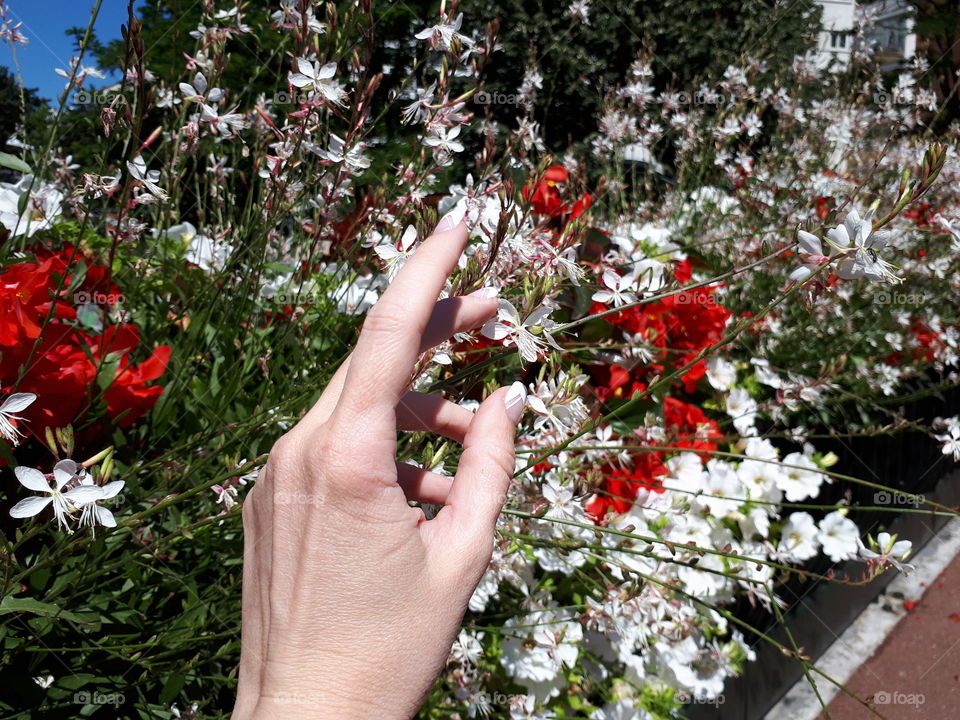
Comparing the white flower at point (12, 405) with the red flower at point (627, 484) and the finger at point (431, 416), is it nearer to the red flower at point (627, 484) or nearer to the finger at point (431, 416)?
the finger at point (431, 416)

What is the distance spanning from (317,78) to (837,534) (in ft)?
7.39

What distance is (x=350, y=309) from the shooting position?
1775mm

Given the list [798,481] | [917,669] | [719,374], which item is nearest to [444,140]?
[719,374]

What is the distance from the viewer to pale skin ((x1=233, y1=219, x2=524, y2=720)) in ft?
2.40

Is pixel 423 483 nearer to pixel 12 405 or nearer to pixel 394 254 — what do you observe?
pixel 394 254

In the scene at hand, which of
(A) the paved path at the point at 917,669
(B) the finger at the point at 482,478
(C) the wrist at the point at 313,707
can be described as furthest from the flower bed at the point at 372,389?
(A) the paved path at the point at 917,669

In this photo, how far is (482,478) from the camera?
82cm

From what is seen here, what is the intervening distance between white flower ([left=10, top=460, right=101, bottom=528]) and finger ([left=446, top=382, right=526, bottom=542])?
0.49 metres

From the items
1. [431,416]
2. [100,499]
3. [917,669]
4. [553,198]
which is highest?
[553,198]

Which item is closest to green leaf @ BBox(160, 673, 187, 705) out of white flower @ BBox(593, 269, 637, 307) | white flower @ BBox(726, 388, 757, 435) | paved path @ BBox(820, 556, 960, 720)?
white flower @ BBox(593, 269, 637, 307)

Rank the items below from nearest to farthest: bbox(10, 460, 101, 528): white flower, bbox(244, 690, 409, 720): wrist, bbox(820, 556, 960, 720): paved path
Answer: bbox(244, 690, 409, 720): wrist
bbox(10, 460, 101, 528): white flower
bbox(820, 556, 960, 720): paved path

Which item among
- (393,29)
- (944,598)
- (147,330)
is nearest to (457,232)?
(147,330)

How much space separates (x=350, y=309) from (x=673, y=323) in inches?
39.6

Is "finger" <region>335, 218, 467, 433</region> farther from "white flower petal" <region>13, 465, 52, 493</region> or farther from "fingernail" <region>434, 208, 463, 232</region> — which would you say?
"white flower petal" <region>13, 465, 52, 493</region>
